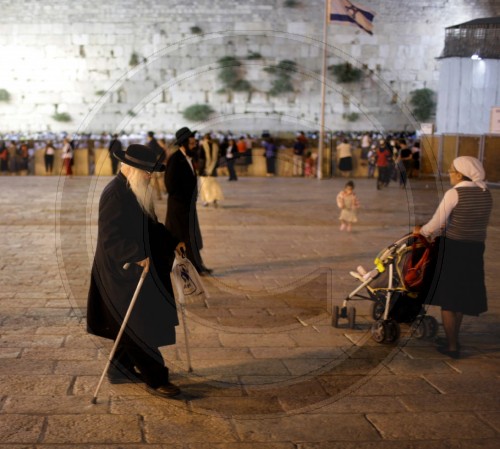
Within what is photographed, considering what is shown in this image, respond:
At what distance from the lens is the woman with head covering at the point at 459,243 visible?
495 centimetres

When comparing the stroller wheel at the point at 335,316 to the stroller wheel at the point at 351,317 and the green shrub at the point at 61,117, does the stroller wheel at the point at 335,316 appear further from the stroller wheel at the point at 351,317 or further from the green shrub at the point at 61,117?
the green shrub at the point at 61,117

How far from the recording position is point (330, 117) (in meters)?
34.3

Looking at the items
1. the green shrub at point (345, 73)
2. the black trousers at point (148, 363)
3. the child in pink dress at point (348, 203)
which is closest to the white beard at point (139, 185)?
the black trousers at point (148, 363)

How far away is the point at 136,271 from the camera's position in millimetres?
4176

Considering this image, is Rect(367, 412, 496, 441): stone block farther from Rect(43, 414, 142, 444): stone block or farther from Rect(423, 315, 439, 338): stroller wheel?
Rect(423, 315, 439, 338): stroller wheel

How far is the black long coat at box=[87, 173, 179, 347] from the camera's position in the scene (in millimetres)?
4109

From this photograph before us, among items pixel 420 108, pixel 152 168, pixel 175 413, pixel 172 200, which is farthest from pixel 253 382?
pixel 420 108

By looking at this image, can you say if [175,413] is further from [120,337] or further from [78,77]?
[78,77]

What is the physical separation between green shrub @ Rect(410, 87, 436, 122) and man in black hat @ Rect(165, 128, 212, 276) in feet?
89.8

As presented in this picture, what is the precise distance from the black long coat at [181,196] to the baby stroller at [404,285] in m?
2.40

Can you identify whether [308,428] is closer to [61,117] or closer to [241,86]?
[241,86]

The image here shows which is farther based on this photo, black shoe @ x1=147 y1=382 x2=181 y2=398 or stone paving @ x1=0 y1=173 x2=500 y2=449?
black shoe @ x1=147 y1=382 x2=181 y2=398

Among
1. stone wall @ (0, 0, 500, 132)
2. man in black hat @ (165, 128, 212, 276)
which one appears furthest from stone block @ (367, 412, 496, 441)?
stone wall @ (0, 0, 500, 132)

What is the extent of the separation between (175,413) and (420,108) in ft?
102
